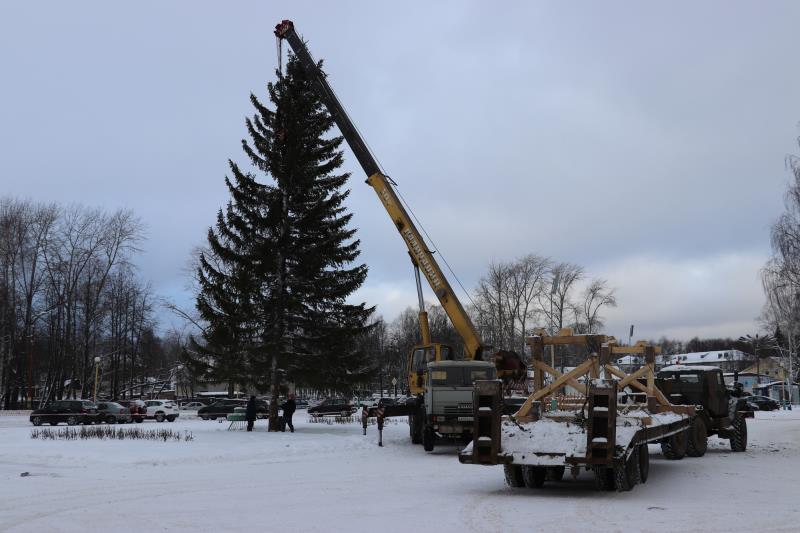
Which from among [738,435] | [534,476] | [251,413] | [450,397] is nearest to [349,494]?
[534,476]

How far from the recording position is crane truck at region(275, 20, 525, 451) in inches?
837

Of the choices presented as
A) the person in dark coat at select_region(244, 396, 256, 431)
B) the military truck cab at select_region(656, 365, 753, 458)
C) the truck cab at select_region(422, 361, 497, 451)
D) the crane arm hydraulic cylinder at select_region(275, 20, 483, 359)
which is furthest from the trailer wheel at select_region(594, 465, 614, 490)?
the person in dark coat at select_region(244, 396, 256, 431)

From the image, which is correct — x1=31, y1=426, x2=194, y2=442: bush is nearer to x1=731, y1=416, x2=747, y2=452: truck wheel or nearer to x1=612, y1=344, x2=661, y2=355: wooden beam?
x1=612, y1=344, x2=661, y2=355: wooden beam

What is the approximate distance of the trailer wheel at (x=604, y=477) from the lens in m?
11.8

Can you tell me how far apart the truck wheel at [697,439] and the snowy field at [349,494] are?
0.68 m

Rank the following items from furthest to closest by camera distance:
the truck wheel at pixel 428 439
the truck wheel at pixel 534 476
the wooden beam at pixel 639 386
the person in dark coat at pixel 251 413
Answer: the person in dark coat at pixel 251 413
the truck wheel at pixel 428 439
the wooden beam at pixel 639 386
the truck wheel at pixel 534 476

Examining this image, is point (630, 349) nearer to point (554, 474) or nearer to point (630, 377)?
point (630, 377)

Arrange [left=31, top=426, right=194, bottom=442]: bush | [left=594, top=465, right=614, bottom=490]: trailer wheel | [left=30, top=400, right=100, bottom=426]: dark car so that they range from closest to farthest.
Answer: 1. [left=594, top=465, right=614, bottom=490]: trailer wheel
2. [left=31, top=426, right=194, bottom=442]: bush
3. [left=30, top=400, right=100, bottom=426]: dark car

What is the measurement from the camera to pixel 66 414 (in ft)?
123

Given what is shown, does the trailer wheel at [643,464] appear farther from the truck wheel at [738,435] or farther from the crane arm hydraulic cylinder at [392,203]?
the crane arm hydraulic cylinder at [392,203]

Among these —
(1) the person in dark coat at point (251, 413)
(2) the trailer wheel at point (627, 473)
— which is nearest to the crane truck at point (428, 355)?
(1) the person in dark coat at point (251, 413)

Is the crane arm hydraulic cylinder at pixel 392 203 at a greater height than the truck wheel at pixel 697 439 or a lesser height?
greater

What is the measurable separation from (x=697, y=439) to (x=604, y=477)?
8.59 metres

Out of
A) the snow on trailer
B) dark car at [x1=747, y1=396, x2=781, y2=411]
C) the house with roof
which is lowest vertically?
dark car at [x1=747, y1=396, x2=781, y2=411]
